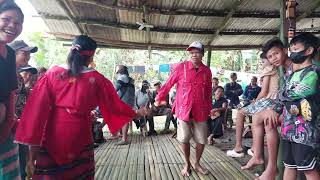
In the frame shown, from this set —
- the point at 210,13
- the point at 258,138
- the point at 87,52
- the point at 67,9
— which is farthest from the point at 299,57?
the point at 67,9

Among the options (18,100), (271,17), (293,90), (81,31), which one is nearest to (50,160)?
(18,100)

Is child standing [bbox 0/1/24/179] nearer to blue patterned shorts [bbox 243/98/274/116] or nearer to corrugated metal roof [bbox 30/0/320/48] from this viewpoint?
blue patterned shorts [bbox 243/98/274/116]

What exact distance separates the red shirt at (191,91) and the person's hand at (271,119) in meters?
1.23

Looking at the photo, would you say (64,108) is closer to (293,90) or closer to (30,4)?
(293,90)

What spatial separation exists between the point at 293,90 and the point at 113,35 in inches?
232

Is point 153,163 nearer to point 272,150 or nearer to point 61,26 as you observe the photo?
point 272,150

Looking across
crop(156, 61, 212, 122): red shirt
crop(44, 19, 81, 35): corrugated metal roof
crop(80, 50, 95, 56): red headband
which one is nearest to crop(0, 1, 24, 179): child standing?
crop(80, 50, 95, 56): red headband

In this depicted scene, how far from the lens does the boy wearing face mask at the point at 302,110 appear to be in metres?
2.69

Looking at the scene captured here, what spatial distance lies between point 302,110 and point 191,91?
2045mm

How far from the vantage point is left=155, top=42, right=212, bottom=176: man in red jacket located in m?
4.60

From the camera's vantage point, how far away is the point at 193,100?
4.62 m

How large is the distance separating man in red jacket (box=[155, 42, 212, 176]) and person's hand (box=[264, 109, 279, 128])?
123 cm

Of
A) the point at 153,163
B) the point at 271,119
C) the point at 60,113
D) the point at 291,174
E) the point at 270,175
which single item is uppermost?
the point at 60,113

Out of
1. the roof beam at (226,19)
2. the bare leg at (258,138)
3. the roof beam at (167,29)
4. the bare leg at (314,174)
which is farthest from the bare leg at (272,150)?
the roof beam at (167,29)
